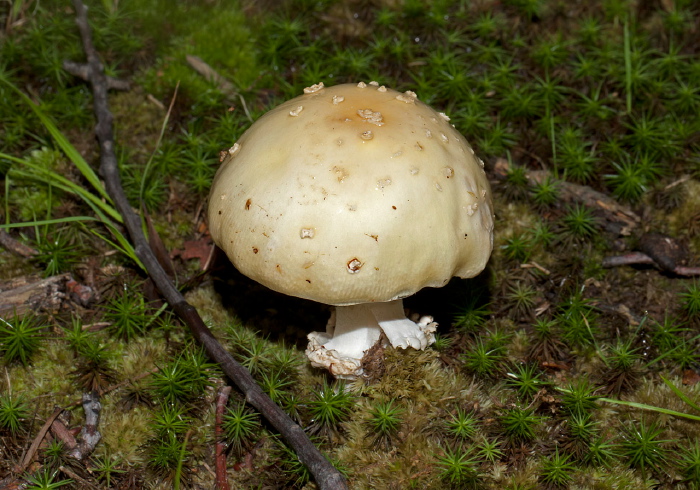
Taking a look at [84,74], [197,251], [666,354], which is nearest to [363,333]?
[197,251]

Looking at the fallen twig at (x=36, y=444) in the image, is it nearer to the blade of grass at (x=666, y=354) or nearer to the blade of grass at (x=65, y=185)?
the blade of grass at (x=65, y=185)

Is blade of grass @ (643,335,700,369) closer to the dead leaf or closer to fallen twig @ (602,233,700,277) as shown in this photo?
fallen twig @ (602,233,700,277)

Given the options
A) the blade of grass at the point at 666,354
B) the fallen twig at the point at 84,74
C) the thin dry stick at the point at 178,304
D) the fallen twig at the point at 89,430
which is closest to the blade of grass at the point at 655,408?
the blade of grass at the point at 666,354

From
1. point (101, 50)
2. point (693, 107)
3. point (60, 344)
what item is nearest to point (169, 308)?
point (60, 344)

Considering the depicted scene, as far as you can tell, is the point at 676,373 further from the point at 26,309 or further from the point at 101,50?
the point at 101,50

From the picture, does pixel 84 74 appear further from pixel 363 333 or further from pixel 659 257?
pixel 659 257
